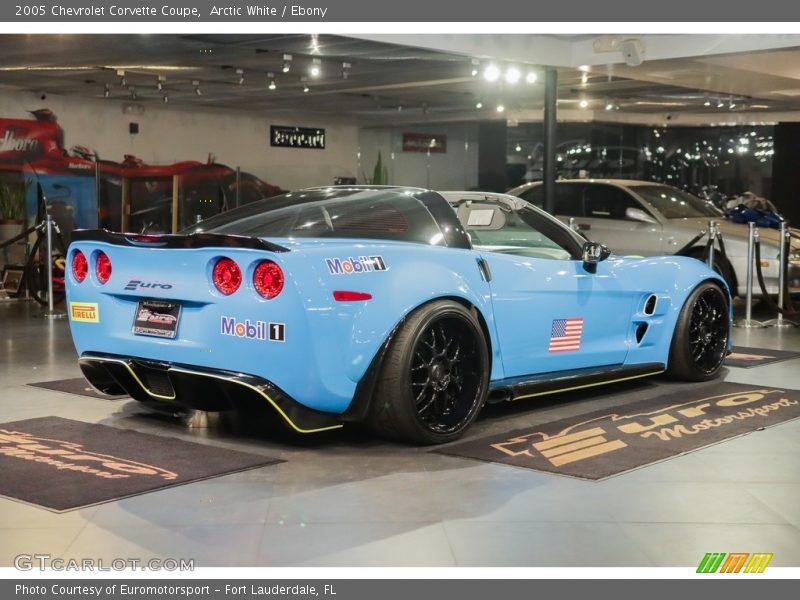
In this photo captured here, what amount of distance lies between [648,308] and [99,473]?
135 inches

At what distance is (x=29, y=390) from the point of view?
638 cm

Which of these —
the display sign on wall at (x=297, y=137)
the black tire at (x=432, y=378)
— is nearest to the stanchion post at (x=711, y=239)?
the black tire at (x=432, y=378)

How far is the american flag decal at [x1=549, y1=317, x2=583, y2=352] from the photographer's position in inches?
223

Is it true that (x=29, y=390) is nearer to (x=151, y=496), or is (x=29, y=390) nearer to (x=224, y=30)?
(x=151, y=496)

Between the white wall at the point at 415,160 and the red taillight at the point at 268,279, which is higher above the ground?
the white wall at the point at 415,160

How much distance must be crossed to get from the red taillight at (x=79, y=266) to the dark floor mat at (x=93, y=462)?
0.74m

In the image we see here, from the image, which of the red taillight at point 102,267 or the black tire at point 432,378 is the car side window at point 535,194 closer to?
the black tire at point 432,378

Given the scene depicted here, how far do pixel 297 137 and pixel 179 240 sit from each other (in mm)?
14191

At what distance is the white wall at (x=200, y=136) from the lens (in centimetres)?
1537

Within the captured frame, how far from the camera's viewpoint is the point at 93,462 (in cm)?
454

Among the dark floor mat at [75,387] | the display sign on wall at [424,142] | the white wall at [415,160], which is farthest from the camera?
the display sign on wall at [424,142]

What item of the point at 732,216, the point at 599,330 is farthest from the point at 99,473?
the point at 732,216

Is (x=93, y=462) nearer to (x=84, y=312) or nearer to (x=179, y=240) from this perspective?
(x=84, y=312)

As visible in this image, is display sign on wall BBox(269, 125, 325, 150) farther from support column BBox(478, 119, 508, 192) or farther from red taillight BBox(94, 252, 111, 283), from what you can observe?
red taillight BBox(94, 252, 111, 283)
